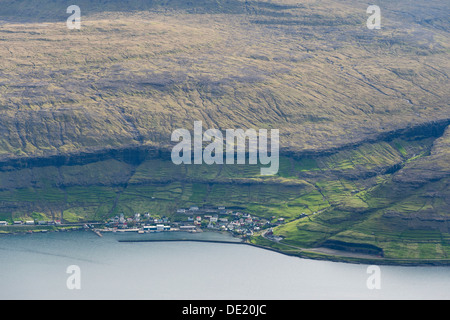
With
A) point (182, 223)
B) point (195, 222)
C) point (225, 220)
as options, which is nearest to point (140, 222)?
point (182, 223)

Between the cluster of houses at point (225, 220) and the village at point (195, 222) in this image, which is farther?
the village at point (195, 222)

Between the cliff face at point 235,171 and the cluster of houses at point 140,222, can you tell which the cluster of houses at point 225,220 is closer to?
the cliff face at point 235,171

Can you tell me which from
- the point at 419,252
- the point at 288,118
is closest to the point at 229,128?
the point at 288,118

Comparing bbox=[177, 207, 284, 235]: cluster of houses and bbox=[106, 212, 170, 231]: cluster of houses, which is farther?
bbox=[106, 212, 170, 231]: cluster of houses

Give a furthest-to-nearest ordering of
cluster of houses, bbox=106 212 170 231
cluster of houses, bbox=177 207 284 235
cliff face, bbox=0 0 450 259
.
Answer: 1. cluster of houses, bbox=106 212 170 231
2. cluster of houses, bbox=177 207 284 235
3. cliff face, bbox=0 0 450 259

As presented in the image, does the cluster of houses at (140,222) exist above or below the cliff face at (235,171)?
below

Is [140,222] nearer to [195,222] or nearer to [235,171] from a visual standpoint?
[195,222]

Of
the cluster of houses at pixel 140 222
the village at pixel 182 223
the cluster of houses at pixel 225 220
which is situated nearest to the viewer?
the cluster of houses at pixel 225 220

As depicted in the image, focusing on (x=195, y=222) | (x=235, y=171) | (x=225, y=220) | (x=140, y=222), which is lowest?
(x=195, y=222)

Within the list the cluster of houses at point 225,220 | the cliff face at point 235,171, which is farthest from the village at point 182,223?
the cliff face at point 235,171

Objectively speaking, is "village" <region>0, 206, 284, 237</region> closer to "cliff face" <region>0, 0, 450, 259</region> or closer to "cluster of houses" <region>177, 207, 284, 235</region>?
"cluster of houses" <region>177, 207, 284, 235</region>

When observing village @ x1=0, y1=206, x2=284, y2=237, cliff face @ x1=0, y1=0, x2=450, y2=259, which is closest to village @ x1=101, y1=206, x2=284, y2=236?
village @ x1=0, y1=206, x2=284, y2=237

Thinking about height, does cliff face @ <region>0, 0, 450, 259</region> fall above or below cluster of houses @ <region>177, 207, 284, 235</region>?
above
